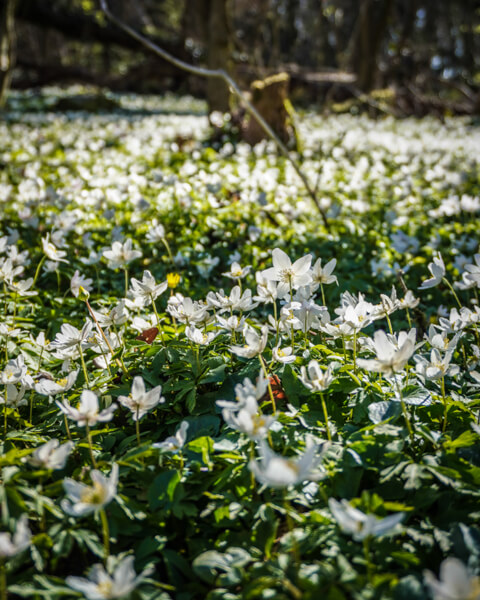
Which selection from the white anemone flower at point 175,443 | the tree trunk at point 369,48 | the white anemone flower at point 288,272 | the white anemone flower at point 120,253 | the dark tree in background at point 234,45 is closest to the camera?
the white anemone flower at point 175,443

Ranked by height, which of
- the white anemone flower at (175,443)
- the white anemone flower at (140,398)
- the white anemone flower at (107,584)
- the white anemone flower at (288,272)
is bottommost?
the white anemone flower at (107,584)

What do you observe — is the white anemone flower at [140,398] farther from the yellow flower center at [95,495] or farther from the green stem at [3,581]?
the green stem at [3,581]

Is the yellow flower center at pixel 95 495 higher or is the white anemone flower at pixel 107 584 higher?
the yellow flower center at pixel 95 495

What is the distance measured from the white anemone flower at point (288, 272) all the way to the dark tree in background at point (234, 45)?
21.2ft

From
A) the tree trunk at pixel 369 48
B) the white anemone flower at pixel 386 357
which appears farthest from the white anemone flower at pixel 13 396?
the tree trunk at pixel 369 48

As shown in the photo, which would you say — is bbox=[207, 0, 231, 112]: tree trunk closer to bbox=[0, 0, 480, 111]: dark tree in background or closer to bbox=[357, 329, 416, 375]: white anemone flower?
bbox=[0, 0, 480, 111]: dark tree in background

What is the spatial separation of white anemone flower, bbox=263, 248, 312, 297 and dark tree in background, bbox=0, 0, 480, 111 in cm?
646

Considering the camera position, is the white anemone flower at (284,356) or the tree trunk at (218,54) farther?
the tree trunk at (218,54)

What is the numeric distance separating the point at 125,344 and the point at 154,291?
0.30m

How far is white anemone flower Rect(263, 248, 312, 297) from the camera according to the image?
6.03 feet

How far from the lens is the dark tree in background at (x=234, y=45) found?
984 centimetres

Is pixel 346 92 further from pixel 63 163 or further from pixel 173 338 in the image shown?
pixel 173 338

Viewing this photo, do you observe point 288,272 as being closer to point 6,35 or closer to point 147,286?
point 147,286

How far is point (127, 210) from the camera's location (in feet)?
14.2
